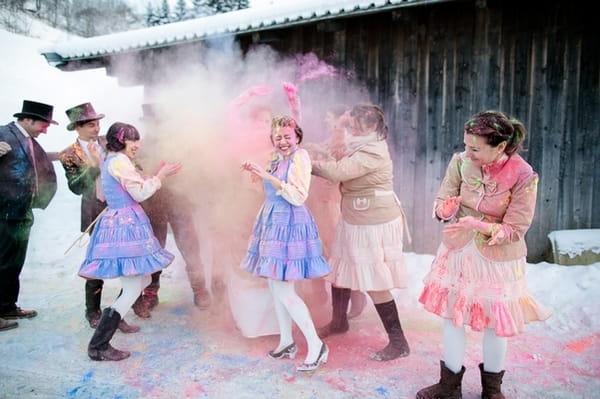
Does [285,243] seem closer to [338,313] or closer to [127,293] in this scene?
[338,313]

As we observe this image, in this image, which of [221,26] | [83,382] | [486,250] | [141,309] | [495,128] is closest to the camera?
[495,128]

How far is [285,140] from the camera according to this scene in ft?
11.7

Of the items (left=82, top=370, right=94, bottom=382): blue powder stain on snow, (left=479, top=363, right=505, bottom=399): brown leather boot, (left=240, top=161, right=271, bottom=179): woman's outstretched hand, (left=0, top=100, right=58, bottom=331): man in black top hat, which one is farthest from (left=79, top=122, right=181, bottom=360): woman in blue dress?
(left=479, top=363, right=505, bottom=399): brown leather boot

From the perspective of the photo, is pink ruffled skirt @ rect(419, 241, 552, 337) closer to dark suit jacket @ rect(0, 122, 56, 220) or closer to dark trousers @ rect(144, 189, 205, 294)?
dark trousers @ rect(144, 189, 205, 294)

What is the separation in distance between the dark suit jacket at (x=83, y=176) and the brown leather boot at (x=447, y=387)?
11.7 ft

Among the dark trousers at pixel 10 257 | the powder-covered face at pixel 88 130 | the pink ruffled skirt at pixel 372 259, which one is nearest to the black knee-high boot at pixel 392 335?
the pink ruffled skirt at pixel 372 259

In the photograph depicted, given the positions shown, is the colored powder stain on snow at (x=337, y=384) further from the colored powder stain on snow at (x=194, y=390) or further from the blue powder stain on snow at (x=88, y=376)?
the blue powder stain on snow at (x=88, y=376)

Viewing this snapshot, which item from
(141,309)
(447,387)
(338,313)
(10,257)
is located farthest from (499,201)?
(10,257)

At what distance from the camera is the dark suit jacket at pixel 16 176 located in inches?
182

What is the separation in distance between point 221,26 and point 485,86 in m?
3.75

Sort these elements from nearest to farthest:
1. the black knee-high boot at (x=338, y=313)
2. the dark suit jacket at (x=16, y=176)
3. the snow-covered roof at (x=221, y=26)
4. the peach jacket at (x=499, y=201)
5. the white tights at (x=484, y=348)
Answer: the peach jacket at (x=499, y=201), the white tights at (x=484, y=348), the black knee-high boot at (x=338, y=313), the dark suit jacket at (x=16, y=176), the snow-covered roof at (x=221, y=26)

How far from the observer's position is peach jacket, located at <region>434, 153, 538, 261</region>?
106 inches

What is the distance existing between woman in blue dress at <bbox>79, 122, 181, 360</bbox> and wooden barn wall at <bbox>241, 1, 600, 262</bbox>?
3479 mm

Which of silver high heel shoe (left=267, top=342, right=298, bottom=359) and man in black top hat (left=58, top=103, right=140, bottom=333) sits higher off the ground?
man in black top hat (left=58, top=103, right=140, bottom=333)
